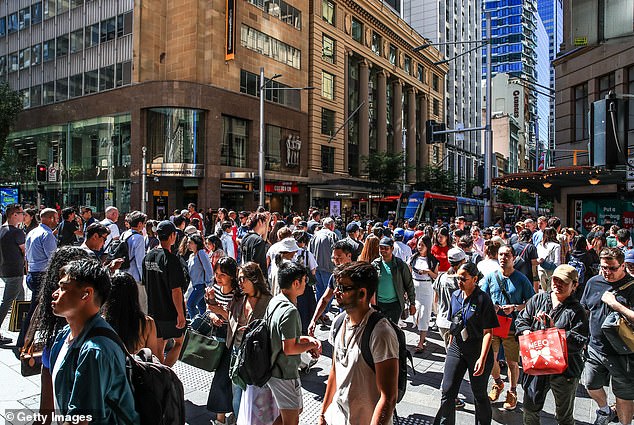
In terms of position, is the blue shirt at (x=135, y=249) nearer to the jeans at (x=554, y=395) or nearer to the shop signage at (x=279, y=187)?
the jeans at (x=554, y=395)

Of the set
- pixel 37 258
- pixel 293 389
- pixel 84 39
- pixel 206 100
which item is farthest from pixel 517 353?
pixel 84 39

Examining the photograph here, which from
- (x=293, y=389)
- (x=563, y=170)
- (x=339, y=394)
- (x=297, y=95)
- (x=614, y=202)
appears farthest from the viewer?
(x=297, y=95)

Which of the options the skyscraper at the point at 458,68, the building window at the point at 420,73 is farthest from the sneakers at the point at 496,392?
the skyscraper at the point at 458,68

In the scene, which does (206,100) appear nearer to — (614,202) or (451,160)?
(614,202)

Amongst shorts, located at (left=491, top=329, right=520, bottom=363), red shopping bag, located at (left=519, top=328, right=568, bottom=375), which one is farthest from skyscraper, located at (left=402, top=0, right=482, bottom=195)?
red shopping bag, located at (left=519, top=328, right=568, bottom=375)

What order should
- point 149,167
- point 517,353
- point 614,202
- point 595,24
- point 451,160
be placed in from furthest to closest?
1. point 451,160
2. point 149,167
3. point 614,202
4. point 517,353
5. point 595,24

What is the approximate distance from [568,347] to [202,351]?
127 inches

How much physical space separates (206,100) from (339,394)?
29075 mm

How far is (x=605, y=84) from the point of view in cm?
2058

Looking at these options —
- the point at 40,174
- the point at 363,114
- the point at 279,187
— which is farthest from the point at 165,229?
the point at 363,114

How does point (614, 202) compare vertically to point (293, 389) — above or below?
above

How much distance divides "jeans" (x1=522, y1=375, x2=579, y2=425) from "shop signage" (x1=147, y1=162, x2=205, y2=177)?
2761 centimetres

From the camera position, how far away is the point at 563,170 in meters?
15.7

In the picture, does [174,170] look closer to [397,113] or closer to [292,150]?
[292,150]
